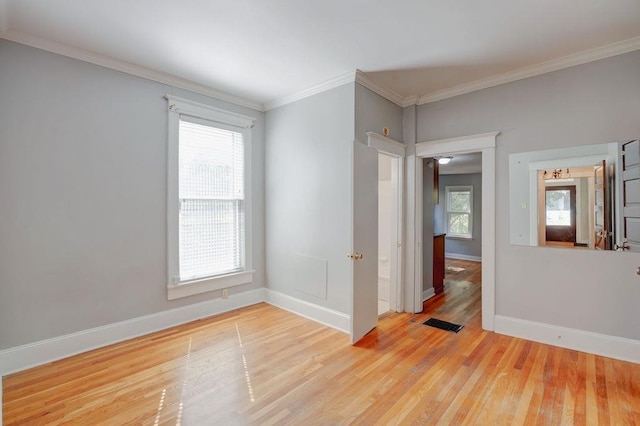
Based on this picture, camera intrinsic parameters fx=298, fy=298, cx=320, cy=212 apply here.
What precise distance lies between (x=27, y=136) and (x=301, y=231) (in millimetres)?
2765

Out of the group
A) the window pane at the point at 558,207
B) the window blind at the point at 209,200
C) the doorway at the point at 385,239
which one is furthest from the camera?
the doorway at the point at 385,239

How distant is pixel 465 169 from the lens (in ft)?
26.1

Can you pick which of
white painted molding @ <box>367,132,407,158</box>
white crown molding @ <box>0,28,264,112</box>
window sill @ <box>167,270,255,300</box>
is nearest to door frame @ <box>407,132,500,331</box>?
white painted molding @ <box>367,132,407,158</box>

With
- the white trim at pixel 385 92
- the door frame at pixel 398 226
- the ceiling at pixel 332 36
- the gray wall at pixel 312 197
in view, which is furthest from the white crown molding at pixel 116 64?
the door frame at pixel 398 226

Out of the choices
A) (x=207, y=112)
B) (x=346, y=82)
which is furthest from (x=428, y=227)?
(x=207, y=112)

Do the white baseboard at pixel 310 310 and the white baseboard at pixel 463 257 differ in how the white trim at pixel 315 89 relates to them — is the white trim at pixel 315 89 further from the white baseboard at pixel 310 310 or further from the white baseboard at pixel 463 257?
the white baseboard at pixel 463 257

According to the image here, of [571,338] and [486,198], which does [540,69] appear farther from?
[571,338]

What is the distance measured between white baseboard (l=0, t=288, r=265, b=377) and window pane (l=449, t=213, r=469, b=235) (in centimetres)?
683

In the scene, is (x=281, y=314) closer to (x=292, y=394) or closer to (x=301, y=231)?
(x=301, y=231)

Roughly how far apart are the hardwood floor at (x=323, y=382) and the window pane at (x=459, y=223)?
19.1 ft

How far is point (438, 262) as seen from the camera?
495 centimetres

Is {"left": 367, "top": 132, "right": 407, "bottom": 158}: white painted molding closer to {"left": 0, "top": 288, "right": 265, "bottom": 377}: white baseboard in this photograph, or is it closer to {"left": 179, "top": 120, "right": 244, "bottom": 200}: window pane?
{"left": 179, "top": 120, "right": 244, "bottom": 200}: window pane

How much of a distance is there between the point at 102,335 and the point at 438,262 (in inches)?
181

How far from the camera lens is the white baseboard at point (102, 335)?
8.23 ft
